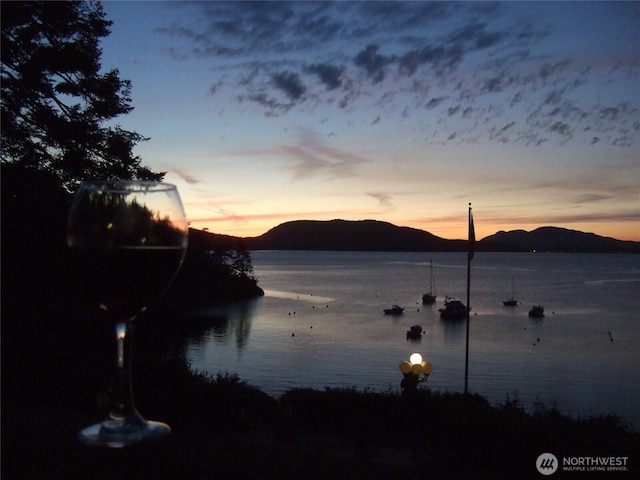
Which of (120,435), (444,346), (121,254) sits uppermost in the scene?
(121,254)

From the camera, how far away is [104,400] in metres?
2.97

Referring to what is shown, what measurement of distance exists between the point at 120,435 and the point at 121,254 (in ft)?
1.01

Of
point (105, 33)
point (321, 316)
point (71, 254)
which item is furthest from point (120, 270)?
point (321, 316)

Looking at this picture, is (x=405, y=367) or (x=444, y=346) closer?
(x=405, y=367)

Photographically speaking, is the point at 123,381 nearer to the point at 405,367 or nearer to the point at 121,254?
the point at 121,254

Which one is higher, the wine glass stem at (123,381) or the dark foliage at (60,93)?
the dark foliage at (60,93)

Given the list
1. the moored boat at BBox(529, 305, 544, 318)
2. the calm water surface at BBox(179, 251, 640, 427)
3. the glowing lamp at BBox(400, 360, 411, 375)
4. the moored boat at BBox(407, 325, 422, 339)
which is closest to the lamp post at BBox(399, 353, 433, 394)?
the glowing lamp at BBox(400, 360, 411, 375)

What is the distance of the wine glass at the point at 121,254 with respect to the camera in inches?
40.0

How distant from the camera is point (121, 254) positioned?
103 cm

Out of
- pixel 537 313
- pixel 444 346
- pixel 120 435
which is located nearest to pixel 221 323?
pixel 444 346

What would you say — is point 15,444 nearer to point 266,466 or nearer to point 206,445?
point 206,445

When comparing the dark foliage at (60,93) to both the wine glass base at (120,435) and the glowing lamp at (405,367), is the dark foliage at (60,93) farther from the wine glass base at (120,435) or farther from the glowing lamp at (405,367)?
the wine glass base at (120,435)

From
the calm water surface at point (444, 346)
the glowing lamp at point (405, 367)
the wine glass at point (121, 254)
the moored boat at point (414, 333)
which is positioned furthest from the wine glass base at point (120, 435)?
the moored boat at point (414, 333)

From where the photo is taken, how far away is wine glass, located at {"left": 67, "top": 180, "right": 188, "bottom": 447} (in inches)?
40.0
